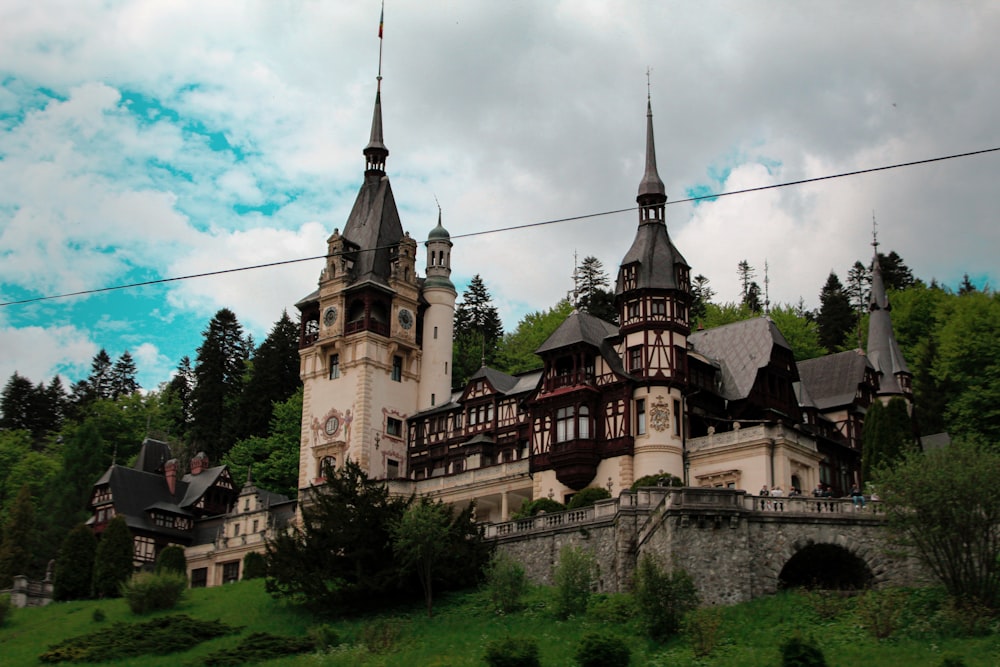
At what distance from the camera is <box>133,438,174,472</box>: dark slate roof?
75.1 meters

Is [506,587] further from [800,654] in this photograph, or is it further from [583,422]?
[583,422]

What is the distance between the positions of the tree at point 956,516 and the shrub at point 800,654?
5.99 m

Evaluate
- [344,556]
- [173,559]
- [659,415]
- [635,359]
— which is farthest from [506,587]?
[173,559]

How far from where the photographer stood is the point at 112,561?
190ft

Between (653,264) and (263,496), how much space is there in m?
26.2

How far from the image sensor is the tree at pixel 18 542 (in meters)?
62.7

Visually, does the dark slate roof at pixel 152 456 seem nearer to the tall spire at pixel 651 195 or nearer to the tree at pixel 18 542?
the tree at pixel 18 542

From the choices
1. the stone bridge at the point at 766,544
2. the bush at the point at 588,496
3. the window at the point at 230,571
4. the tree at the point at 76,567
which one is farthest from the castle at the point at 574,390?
the tree at the point at 76,567

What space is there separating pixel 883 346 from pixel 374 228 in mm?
28830

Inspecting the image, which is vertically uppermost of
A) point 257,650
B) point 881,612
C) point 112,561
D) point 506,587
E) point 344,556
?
point 112,561

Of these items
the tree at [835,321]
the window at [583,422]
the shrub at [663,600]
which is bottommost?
the shrub at [663,600]

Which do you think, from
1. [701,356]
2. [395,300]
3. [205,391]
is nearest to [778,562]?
[701,356]

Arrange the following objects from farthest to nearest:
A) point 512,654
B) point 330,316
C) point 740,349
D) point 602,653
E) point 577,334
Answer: point 330,316 < point 740,349 < point 577,334 < point 512,654 < point 602,653

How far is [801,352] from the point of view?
79.8 metres
